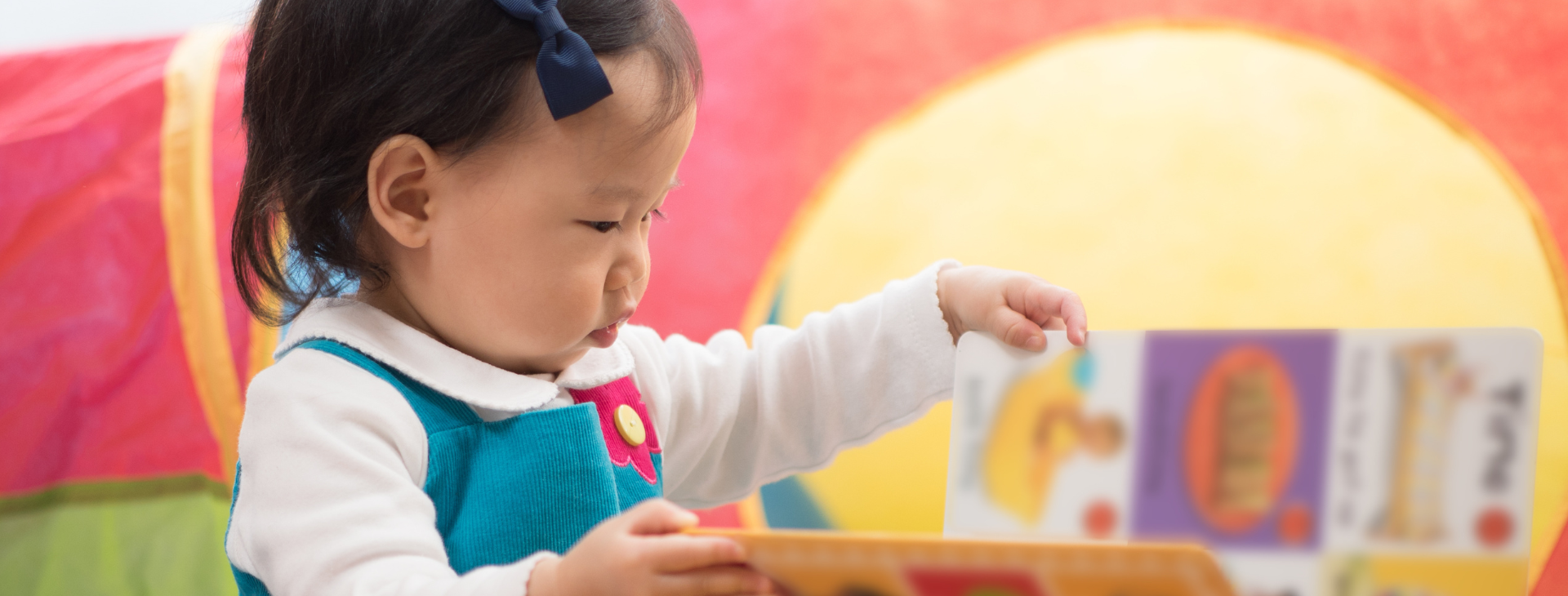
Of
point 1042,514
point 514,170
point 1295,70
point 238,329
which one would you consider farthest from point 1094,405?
point 238,329

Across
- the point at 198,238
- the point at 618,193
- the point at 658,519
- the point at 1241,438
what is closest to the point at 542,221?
the point at 618,193

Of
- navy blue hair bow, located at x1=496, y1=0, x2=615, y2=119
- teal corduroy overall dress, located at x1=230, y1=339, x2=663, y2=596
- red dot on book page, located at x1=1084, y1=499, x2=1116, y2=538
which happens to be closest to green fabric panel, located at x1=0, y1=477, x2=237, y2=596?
teal corduroy overall dress, located at x1=230, y1=339, x2=663, y2=596

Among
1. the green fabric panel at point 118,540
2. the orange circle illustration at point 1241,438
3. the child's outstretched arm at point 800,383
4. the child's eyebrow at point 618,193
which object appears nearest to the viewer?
the orange circle illustration at point 1241,438

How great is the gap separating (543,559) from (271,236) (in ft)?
1.10

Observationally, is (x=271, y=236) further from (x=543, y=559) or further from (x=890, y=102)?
(x=890, y=102)

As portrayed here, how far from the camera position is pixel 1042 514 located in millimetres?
568

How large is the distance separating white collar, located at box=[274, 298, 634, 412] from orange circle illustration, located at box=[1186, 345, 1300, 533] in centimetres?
33

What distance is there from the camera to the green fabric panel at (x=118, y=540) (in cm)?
96

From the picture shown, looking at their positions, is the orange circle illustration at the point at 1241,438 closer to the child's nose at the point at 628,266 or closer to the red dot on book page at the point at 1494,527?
the red dot on book page at the point at 1494,527

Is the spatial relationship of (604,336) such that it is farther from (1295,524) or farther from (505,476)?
(1295,524)

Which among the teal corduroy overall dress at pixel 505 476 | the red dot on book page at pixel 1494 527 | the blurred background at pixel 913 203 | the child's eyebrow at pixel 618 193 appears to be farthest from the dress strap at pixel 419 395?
the red dot on book page at pixel 1494 527

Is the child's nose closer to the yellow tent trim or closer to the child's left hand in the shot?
the child's left hand

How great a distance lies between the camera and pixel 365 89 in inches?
24.6

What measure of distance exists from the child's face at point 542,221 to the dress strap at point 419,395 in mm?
38
